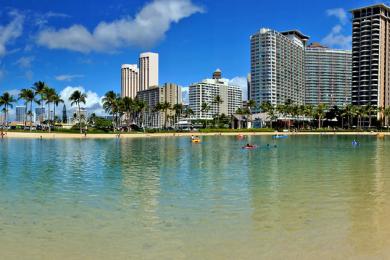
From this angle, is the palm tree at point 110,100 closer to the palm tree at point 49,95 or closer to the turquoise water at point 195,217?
the palm tree at point 49,95

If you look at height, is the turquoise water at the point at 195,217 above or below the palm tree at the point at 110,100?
below

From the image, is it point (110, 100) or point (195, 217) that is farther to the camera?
point (110, 100)

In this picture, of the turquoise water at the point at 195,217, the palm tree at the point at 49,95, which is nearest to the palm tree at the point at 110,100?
the palm tree at the point at 49,95

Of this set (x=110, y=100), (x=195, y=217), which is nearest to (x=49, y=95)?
(x=110, y=100)

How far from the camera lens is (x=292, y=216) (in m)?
17.9

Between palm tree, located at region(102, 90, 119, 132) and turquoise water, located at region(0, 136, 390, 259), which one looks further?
palm tree, located at region(102, 90, 119, 132)

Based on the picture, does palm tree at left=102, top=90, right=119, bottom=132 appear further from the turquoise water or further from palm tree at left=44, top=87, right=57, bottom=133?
the turquoise water

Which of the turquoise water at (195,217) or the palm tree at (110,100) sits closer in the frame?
the turquoise water at (195,217)

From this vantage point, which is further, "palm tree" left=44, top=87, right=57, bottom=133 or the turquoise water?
"palm tree" left=44, top=87, right=57, bottom=133

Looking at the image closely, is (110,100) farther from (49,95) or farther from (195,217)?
(195,217)

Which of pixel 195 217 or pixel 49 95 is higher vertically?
pixel 49 95

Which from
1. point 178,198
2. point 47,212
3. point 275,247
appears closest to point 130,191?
point 178,198

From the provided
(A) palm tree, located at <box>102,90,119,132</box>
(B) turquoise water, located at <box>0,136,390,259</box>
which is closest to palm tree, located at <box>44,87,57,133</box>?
(A) palm tree, located at <box>102,90,119,132</box>

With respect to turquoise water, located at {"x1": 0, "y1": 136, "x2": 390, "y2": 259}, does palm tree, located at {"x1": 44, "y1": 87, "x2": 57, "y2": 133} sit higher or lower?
higher
